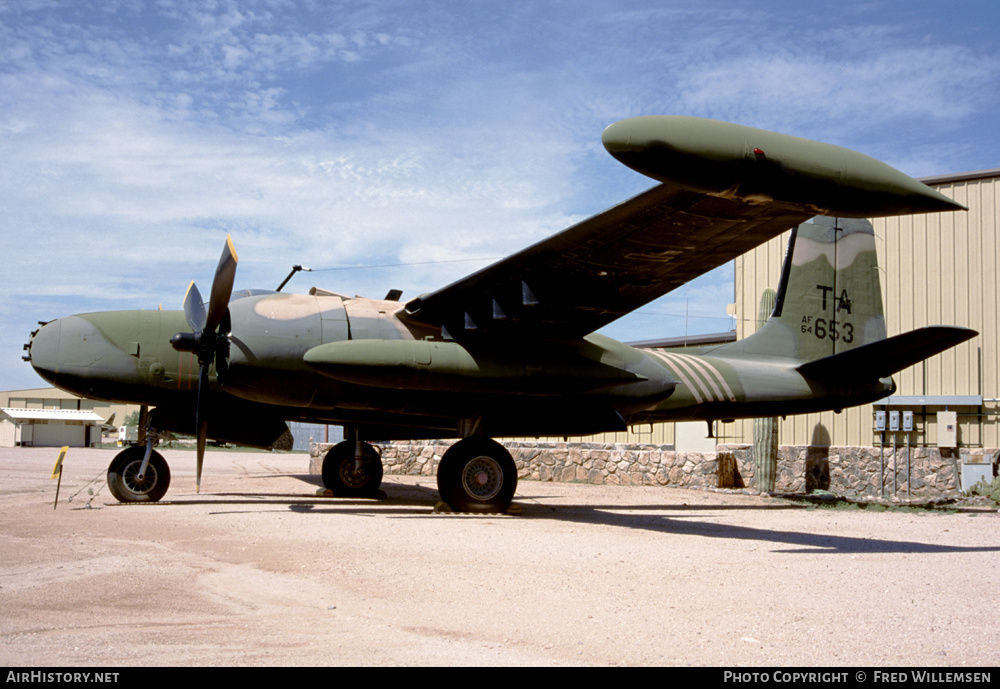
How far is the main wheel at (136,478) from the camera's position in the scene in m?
11.3

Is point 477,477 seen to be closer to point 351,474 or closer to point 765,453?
point 351,474

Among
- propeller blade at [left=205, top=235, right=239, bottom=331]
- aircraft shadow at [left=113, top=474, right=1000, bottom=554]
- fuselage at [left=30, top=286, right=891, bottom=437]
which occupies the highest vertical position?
propeller blade at [left=205, top=235, right=239, bottom=331]

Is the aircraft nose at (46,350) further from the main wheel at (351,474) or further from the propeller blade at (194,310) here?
the main wheel at (351,474)

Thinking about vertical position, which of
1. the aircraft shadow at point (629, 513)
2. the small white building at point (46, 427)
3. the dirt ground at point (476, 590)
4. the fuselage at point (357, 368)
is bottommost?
the small white building at point (46, 427)

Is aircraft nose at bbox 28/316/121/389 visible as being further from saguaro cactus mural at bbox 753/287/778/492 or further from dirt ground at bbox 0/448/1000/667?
saguaro cactus mural at bbox 753/287/778/492

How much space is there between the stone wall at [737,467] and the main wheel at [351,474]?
6304mm

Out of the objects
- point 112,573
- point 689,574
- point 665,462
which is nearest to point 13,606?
point 112,573

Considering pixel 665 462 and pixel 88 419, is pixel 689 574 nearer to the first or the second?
pixel 665 462

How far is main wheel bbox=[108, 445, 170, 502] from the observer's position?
37.1 feet

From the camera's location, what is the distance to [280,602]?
197 inches

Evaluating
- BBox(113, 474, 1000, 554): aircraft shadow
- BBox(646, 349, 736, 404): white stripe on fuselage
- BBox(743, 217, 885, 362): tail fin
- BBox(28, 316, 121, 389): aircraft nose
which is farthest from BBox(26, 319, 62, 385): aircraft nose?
BBox(743, 217, 885, 362): tail fin

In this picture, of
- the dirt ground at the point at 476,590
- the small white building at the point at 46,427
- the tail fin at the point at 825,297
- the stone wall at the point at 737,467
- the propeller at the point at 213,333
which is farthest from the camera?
the small white building at the point at 46,427

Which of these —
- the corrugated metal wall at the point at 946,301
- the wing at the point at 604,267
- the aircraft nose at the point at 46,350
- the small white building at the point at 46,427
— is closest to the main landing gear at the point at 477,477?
the wing at the point at 604,267

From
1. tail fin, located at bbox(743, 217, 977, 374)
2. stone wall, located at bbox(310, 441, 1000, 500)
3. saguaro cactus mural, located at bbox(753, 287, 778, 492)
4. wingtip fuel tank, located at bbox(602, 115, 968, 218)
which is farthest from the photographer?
saguaro cactus mural, located at bbox(753, 287, 778, 492)
